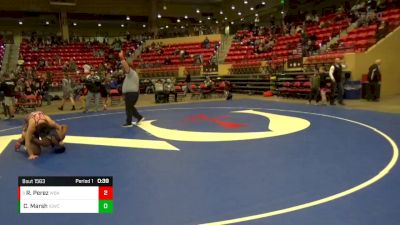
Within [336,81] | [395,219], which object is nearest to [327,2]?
[336,81]

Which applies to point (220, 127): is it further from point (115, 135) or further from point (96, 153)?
point (96, 153)

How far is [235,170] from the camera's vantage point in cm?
519

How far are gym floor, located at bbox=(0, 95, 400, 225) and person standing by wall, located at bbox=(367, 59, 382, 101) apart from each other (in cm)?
436

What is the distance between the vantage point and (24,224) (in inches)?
138

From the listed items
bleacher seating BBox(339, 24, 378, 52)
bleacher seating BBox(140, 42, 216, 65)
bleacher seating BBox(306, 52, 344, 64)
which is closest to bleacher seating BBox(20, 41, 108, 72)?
bleacher seating BBox(140, 42, 216, 65)

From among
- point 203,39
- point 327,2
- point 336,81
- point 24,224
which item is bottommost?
point 24,224

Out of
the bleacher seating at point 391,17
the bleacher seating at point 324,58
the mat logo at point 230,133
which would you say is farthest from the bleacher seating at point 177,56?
the mat logo at point 230,133

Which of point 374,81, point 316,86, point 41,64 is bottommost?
point 316,86

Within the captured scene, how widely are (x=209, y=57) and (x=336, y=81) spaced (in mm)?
15358

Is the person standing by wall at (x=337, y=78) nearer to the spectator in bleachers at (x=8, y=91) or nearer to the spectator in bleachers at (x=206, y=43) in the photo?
the spectator in bleachers at (x=8, y=91)
